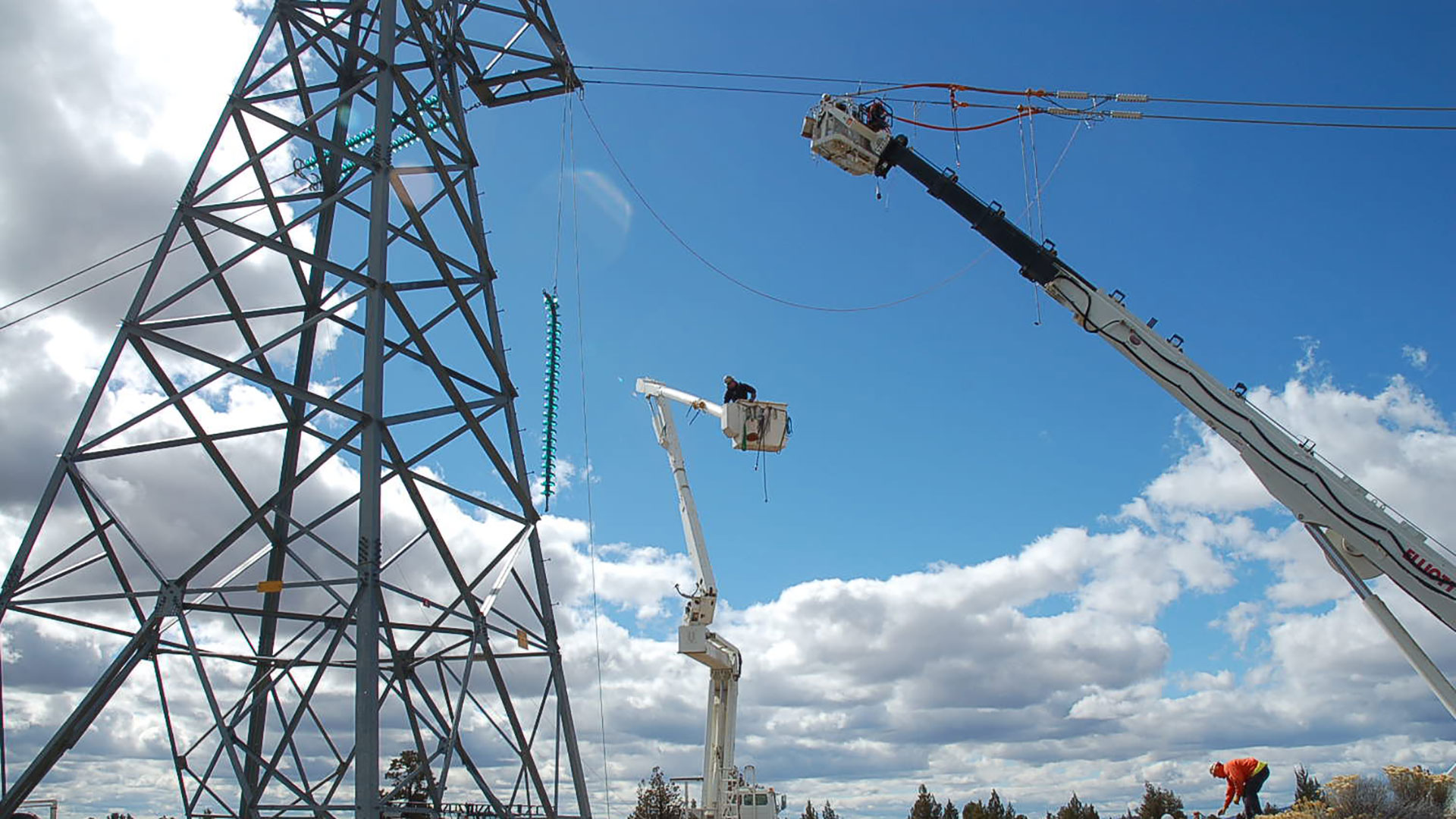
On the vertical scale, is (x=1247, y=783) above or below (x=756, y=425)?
below

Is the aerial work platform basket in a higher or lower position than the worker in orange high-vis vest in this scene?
higher

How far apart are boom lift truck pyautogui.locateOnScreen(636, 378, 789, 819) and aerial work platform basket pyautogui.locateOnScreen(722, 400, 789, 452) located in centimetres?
2

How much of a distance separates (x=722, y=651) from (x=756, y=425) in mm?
6956

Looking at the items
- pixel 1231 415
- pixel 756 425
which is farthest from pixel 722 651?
pixel 1231 415

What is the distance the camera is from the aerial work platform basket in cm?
2495

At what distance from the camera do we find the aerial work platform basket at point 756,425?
982 inches

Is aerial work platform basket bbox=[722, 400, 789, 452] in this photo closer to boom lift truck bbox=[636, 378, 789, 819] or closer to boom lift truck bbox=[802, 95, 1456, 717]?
boom lift truck bbox=[636, 378, 789, 819]

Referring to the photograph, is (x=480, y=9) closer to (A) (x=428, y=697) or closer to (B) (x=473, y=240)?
(B) (x=473, y=240)

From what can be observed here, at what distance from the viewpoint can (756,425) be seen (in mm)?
24953

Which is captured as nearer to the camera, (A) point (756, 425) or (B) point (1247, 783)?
(B) point (1247, 783)

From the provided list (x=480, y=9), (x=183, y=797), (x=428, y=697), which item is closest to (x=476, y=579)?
(x=428, y=697)

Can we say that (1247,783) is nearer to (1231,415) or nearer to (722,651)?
(1231,415)

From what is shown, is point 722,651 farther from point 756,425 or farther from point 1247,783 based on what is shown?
point 1247,783

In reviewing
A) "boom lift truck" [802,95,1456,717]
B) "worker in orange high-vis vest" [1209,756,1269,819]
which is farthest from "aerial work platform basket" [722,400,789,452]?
"worker in orange high-vis vest" [1209,756,1269,819]
